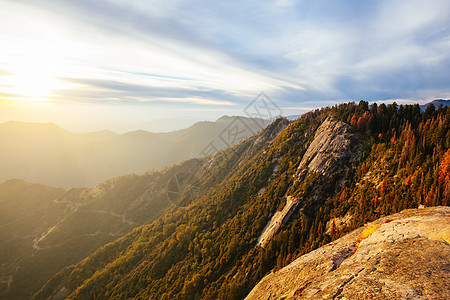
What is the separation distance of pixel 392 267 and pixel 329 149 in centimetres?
7161

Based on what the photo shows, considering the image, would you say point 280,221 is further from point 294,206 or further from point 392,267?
point 392,267

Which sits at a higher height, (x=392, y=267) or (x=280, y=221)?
(x=392, y=267)

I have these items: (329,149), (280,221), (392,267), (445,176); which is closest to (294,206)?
(280,221)

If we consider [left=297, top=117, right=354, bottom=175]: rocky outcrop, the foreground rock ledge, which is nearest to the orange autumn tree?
the foreground rock ledge

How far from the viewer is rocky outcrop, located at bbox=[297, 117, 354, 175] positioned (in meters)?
76.5

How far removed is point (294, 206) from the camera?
72.1 meters

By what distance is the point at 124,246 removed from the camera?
520 ft

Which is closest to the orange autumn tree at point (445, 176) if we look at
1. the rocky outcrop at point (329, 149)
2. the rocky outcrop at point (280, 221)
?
the rocky outcrop at point (329, 149)

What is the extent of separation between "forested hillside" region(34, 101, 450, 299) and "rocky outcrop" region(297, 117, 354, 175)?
54 centimetres

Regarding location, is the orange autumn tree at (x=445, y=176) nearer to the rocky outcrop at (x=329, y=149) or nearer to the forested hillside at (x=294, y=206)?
the forested hillside at (x=294, y=206)

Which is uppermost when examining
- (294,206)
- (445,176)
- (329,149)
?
(329,149)

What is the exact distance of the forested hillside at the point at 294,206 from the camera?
163 feet

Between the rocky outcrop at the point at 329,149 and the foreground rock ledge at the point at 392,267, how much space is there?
4831 centimetres

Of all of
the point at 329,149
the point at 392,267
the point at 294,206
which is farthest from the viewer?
the point at 329,149
